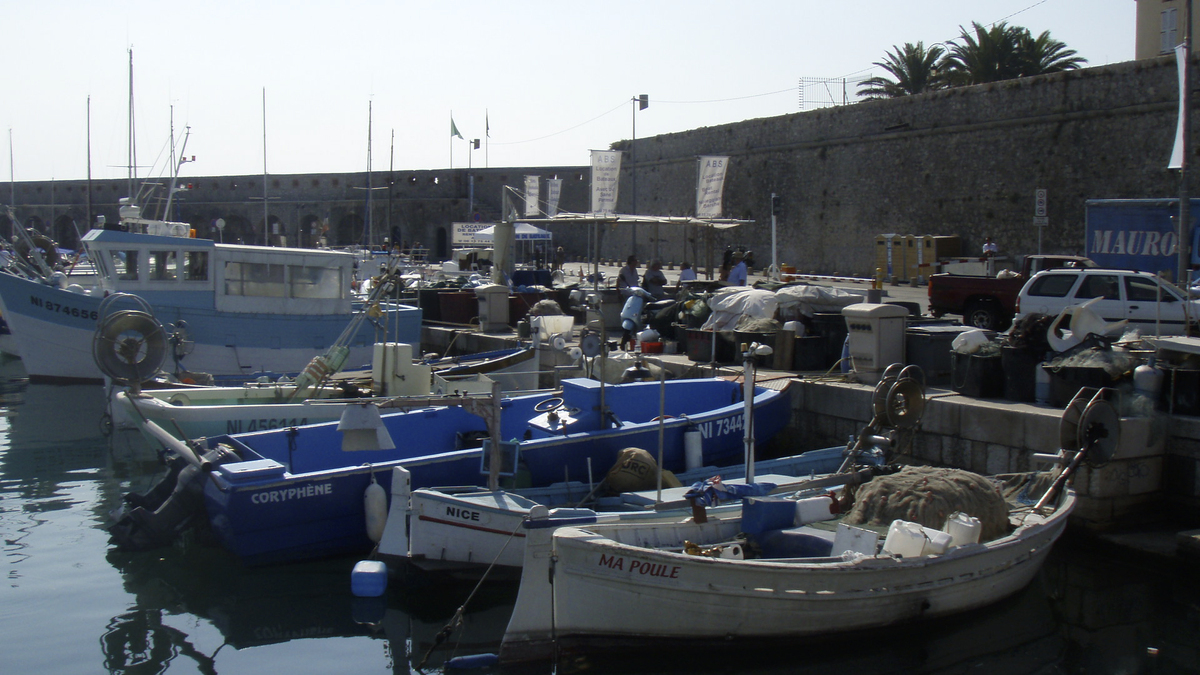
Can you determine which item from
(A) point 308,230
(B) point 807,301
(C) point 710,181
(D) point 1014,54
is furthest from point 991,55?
(A) point 308,230

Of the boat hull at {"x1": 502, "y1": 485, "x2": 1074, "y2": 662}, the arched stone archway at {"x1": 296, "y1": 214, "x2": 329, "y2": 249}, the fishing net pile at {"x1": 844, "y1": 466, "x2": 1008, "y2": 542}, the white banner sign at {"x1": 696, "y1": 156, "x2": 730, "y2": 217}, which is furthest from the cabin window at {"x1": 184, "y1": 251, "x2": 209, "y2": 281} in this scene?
the arched stone archway at {"x1": 296, "y1": 214, "x2": 329, "y2": 249}

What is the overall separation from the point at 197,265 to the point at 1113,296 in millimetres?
13507

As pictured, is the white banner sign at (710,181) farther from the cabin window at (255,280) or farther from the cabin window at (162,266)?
the cabin window at (162,266)

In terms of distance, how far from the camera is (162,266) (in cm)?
1543

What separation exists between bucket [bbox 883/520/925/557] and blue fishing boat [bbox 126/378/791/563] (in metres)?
1.63

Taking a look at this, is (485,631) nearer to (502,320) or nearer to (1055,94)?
(502,320)

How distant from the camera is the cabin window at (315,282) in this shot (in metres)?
15.7

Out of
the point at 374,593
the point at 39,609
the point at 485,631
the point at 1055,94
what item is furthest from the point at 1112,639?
the point at 1055,94

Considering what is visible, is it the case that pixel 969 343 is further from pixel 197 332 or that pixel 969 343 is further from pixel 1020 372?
pixel 197 332

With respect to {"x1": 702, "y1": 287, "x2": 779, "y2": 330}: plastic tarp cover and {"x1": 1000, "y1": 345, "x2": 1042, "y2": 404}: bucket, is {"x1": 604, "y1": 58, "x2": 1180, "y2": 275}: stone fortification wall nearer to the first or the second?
{"x1": 702, "y1": 287, "x2": 779, "y2": 330}: plastic tarp cover

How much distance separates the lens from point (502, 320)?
17.9 metres

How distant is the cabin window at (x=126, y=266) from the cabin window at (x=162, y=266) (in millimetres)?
295

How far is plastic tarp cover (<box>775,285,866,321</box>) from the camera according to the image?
1188 centimetres

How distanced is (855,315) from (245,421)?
20.6ft
